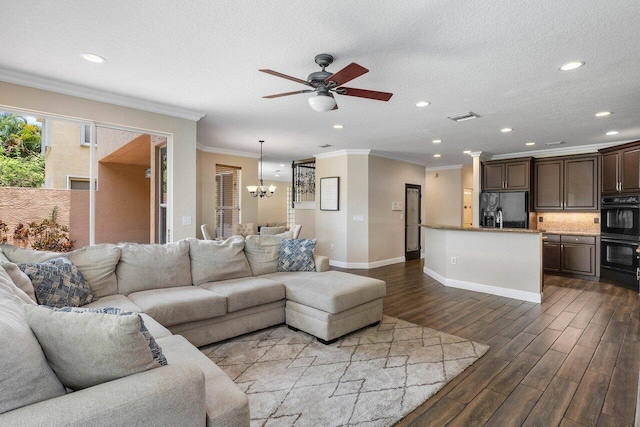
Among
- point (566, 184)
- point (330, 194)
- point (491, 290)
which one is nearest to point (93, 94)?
point (330, 194)

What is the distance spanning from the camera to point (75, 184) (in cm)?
393

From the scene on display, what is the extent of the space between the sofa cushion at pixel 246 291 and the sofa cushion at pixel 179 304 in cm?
9

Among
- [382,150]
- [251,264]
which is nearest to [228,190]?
[382,150]

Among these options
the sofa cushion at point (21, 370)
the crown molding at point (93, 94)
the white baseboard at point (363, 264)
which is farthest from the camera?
Answer: the white baseboard at point (363, 264)

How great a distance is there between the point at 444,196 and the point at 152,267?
8130 millimetres

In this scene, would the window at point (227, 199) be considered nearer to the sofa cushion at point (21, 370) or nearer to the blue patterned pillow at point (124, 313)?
the blue patterned pillow at point (124, 313)

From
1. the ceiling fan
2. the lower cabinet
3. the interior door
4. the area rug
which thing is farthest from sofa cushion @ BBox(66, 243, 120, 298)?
the lower cabinet

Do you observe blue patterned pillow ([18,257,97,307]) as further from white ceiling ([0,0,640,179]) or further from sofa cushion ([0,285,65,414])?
white ceiling ([0,0,640,179])

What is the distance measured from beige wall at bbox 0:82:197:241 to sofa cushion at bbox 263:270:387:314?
64.6 inches

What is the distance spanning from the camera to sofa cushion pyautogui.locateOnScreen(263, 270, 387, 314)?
315 centimetres

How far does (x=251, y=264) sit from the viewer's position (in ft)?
12.9

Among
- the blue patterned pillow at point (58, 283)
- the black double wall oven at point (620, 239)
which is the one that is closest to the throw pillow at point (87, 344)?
the blue patterned pillow at point (58, 283)

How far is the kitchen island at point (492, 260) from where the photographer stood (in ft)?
15.4

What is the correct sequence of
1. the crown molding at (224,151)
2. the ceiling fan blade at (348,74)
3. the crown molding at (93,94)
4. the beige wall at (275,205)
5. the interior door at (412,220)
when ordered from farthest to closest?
the beige wall at (275,205) → the interior door at (412,220) → the crown molding at (224,151) → the crown molding at (93,94) → the ceiling fan blade at (348,74)
